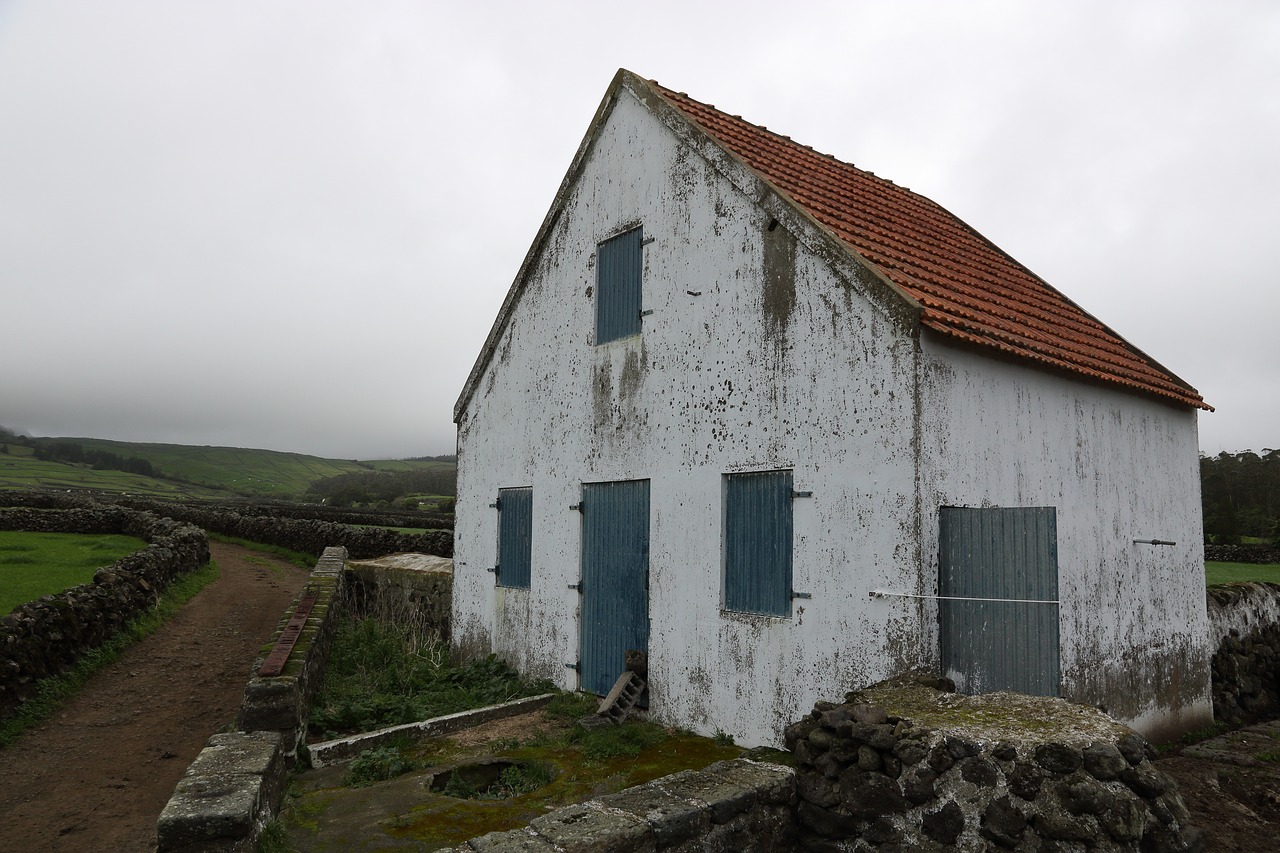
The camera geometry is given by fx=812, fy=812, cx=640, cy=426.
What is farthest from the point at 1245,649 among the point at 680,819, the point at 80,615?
the point at 80,615

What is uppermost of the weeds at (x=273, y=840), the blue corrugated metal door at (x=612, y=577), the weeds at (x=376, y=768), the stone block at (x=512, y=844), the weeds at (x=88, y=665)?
the blue corrugated metal door at (x=612, y=577)

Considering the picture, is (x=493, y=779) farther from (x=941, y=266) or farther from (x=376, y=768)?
(x=941, y=266)

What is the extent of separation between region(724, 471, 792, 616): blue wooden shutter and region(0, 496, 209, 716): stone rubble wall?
9071 millimetres

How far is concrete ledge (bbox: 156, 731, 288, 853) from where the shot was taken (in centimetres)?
444

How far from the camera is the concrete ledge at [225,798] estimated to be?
4438 mm

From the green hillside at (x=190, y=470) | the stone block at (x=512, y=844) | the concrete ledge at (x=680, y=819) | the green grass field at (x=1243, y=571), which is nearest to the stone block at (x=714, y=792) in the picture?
the concrete ledge at (x=680, y=819)

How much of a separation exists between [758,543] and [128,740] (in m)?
7.78

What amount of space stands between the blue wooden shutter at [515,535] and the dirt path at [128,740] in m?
4.04

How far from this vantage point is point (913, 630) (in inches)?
255

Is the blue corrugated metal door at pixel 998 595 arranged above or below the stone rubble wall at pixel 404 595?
above

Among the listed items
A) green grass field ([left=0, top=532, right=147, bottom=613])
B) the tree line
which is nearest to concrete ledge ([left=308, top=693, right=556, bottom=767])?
green grass field ([left=0, top=532, right=147, bottom=613])

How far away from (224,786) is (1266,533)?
41138 millimetres

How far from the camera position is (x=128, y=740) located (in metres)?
9.55

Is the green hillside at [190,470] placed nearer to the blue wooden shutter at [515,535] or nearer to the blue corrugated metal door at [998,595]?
the blue wooden shutter at [515,535]
